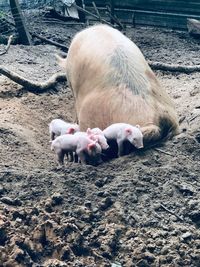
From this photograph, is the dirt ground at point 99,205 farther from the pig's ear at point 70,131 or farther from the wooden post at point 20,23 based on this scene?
the wooden post at point 20,23

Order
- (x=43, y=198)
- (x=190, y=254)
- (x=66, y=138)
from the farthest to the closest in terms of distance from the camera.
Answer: (x=66, y=138), (x=43, y=198), (x=190, y=254)

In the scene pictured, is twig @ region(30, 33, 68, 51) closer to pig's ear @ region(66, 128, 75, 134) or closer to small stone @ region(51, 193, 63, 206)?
pig's ear @ region(66, 128, 75, 134)

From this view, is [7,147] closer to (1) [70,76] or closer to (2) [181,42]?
(1) [70,76]

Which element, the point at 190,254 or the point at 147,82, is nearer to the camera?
the point at 190,254

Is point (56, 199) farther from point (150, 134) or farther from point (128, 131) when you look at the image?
point (150, 134)

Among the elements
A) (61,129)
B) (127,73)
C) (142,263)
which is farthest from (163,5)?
(142,263)

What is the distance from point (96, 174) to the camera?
530cm

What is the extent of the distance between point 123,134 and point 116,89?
776 millimetres

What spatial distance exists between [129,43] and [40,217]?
3074 millimetres

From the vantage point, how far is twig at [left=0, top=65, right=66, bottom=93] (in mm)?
7789

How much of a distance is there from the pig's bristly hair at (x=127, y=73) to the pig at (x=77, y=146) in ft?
2.71

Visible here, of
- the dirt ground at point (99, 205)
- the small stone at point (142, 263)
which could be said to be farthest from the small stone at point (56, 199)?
the small stone at point (142, 263)

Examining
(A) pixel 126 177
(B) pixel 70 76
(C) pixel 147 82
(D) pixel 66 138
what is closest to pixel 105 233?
(A) pixel 126 177

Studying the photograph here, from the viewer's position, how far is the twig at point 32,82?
7789 millimetres
